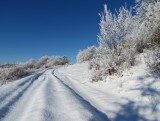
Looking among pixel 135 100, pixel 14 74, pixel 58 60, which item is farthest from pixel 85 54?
pixel 135 100

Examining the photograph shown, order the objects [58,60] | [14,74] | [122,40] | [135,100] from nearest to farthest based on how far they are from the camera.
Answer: [135,100] < [122,40] < [14,74] < [58,60]

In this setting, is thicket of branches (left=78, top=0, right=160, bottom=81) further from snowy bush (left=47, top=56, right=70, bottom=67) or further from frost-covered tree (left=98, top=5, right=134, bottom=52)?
snowy bush (left=47, top=56, right=70, bottom=67)

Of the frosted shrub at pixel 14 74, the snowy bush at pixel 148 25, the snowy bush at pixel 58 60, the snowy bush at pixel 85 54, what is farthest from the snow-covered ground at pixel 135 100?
the snowy bush at pixel 58 60

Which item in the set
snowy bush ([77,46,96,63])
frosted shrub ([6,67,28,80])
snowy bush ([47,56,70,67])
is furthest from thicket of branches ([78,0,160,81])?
snowy bush ([47,56,70,67])

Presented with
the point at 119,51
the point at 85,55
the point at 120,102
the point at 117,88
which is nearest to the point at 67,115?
the point at 120,102

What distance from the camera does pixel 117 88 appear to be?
8680 millimetres

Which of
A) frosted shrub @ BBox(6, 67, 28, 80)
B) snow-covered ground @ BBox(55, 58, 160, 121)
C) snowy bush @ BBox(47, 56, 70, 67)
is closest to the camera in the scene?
snow-covered ground @ BBox(55, 58, 160, 121)

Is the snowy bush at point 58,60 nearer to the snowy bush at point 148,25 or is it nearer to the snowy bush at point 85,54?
the snowy bush at point 85,54

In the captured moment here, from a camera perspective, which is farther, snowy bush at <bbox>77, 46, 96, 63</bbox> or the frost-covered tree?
snowy bush at <bbox>77, 46, 96, 63</bbox>

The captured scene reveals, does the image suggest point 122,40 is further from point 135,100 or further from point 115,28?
point 135,100

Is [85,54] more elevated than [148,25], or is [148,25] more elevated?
[85,54]

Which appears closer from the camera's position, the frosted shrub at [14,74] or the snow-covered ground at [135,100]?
the snow-covered ground at [135,100]

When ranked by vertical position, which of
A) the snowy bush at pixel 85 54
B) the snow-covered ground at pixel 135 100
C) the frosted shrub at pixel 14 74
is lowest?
the snow-covered ground at pixel 135 100

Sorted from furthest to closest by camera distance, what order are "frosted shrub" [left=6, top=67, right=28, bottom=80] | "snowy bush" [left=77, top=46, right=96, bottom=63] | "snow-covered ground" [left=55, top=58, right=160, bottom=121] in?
"snowy bush" [left=77, top=46, right=96, bottom=63] < "frosted shrub" [left=6, top=67, right=28, bottom=80] < "snow-covered ground" [left=55, top=58, right=160, bottom=121]
